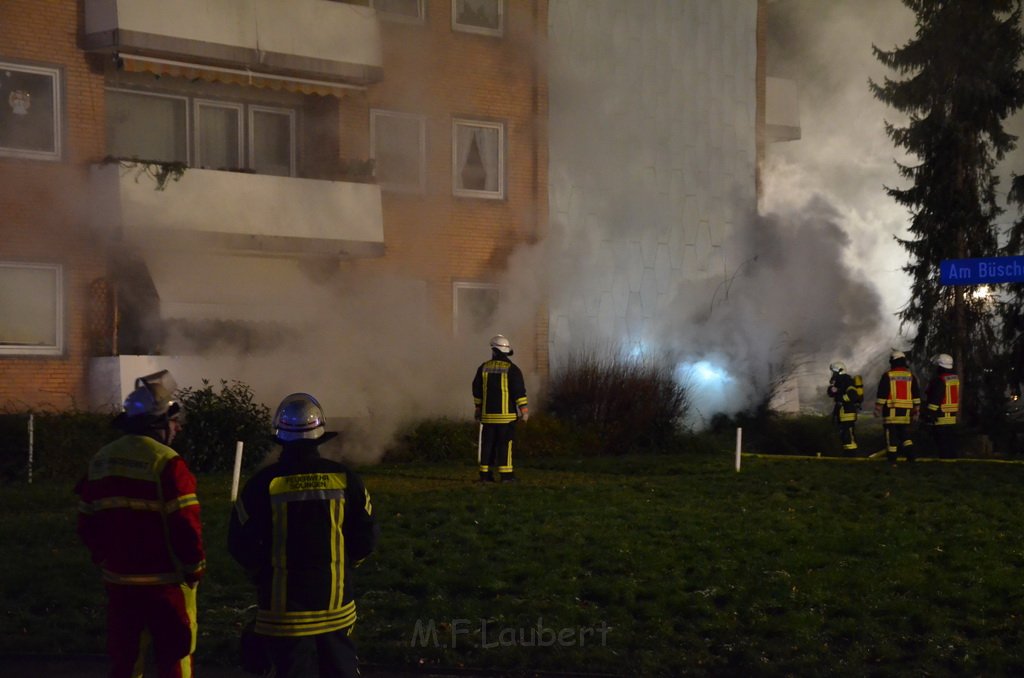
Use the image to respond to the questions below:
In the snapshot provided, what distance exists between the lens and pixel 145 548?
635 centimetres

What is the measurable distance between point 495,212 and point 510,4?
3.92m

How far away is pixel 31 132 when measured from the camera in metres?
20.7

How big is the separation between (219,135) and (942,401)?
1294cm

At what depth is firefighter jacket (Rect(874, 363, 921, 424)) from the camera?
20.6 metres

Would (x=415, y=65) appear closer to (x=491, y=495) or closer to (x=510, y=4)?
(x=510, y=4)

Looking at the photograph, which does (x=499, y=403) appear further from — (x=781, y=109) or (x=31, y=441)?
(x=781, y=109)

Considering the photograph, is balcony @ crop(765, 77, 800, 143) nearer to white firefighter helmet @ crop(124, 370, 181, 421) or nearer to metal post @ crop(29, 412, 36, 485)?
metal post @ crop(29, 412, 36, 485)

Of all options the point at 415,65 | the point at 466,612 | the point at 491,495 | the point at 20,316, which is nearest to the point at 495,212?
the point at 415,65

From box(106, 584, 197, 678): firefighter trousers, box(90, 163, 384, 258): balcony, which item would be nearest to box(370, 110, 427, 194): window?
box(90, 163, 384, 258): balcony

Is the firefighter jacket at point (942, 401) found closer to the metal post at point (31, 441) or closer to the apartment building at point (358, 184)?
the apartment building at point (358, 184)

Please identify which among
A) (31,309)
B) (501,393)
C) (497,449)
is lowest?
(497,449)

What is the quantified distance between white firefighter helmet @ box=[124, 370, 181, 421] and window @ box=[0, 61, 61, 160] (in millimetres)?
15258

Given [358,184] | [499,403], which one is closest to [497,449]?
[499,403]

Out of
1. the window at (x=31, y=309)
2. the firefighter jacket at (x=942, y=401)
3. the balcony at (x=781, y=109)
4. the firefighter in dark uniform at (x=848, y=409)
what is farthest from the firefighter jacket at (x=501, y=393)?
the balcony at (x=781, y=109)
